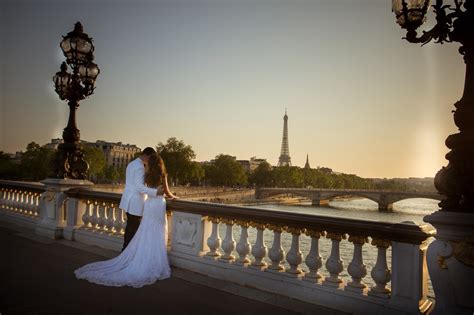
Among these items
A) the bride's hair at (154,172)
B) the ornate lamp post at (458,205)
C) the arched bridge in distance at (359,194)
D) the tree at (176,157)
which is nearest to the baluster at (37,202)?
the bride's hair at (154,172)

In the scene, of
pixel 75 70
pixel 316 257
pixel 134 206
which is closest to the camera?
pixel 316 257

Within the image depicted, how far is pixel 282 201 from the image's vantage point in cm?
10356

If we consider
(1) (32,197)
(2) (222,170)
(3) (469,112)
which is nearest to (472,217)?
(3) (469,112)

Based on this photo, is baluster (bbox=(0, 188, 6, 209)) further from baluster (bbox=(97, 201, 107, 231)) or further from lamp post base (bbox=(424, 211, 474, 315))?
lamp post base (bbox=(424, 211, 474, 315))

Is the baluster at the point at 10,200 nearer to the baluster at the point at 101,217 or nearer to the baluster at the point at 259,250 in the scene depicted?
the baluster at the point at 101,217

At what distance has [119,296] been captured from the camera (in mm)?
4410

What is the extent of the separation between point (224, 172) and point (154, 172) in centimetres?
10819

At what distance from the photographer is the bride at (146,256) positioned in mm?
5048

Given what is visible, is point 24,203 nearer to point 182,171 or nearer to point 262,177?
point 182,171

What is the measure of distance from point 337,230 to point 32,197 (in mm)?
8333

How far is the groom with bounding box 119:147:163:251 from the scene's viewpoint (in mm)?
5688

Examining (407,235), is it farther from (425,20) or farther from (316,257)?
(425,20)

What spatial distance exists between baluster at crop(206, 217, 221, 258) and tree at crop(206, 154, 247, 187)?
108 metres

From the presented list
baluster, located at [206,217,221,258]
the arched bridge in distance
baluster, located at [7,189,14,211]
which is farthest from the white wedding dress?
the arched bridge in distance
